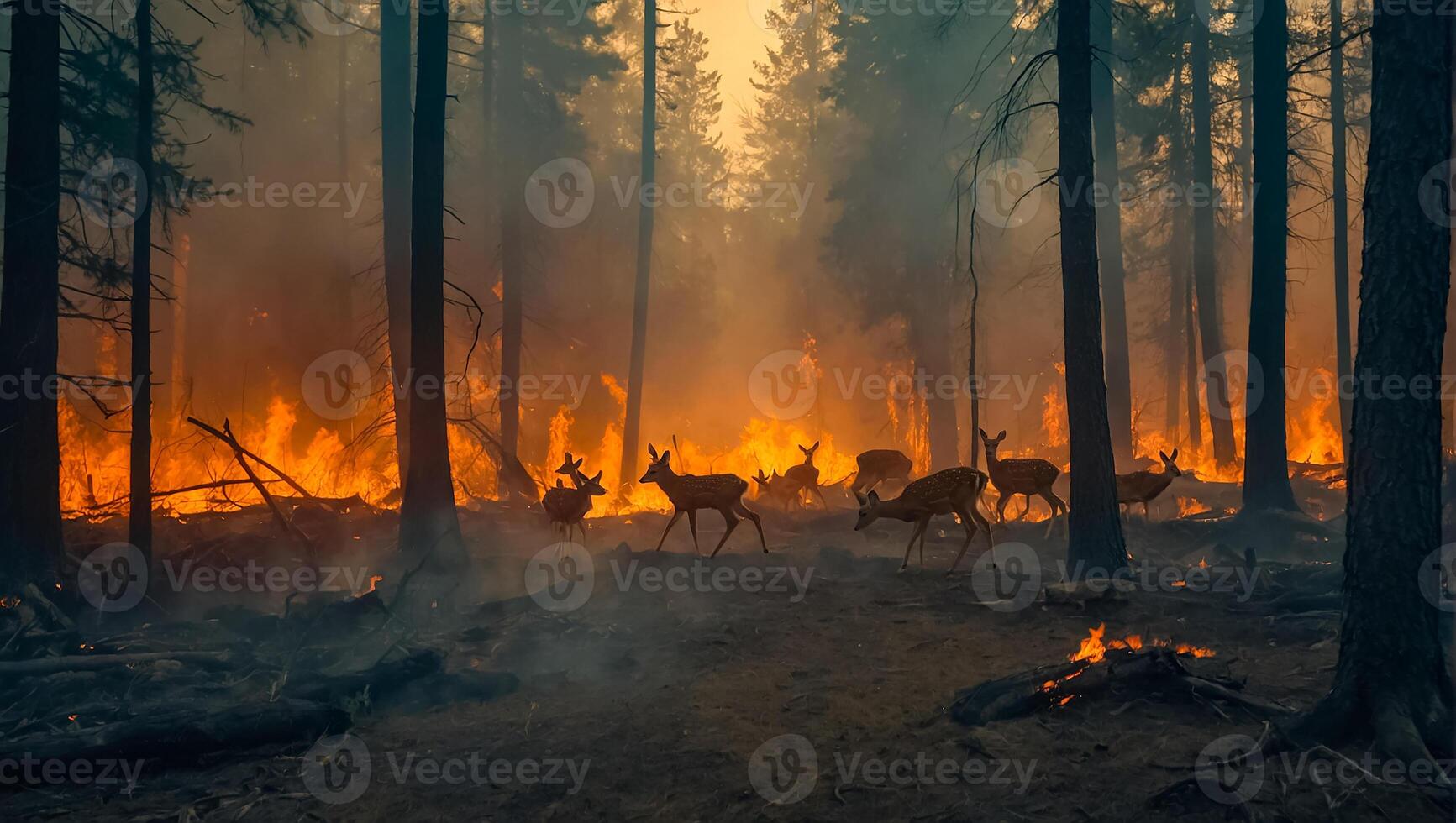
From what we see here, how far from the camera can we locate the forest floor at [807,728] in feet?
16.9

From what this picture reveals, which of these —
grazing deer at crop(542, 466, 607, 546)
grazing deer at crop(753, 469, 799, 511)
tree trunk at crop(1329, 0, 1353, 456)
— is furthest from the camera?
tree trunk at crop(1329, 0, 1353, 456)

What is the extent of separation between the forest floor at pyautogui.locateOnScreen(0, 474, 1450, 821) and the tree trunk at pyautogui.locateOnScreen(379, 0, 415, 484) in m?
8.54

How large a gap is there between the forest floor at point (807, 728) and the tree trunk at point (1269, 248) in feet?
9.52

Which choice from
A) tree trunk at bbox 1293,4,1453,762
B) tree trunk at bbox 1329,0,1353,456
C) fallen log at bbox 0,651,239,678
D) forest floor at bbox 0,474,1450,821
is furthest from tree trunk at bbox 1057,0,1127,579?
tree trunk at bbox 1329,0,1353,456

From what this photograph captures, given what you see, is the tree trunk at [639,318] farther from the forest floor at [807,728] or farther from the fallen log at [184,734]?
the fallen log at [184,734]

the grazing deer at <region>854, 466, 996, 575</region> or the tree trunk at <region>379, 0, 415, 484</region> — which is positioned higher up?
the tree trunk at <region>379, 0, 415, 484</region>

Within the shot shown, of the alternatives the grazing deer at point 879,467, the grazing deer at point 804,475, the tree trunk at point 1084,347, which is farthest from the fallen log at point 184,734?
the grazing deer at point 879,467

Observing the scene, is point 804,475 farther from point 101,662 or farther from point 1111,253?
point 101,662

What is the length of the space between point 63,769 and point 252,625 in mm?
3698

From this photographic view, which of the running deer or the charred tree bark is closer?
the charred tree bark

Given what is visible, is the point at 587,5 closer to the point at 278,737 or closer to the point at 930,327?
the point at 930,327

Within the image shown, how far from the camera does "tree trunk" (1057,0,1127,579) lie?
10.7m

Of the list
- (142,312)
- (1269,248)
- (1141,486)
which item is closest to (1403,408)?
(1141,486)

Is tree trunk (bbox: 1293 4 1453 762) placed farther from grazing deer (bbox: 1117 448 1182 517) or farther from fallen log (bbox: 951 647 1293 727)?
grazing deer (bbox: 1117 448 1182 517)
